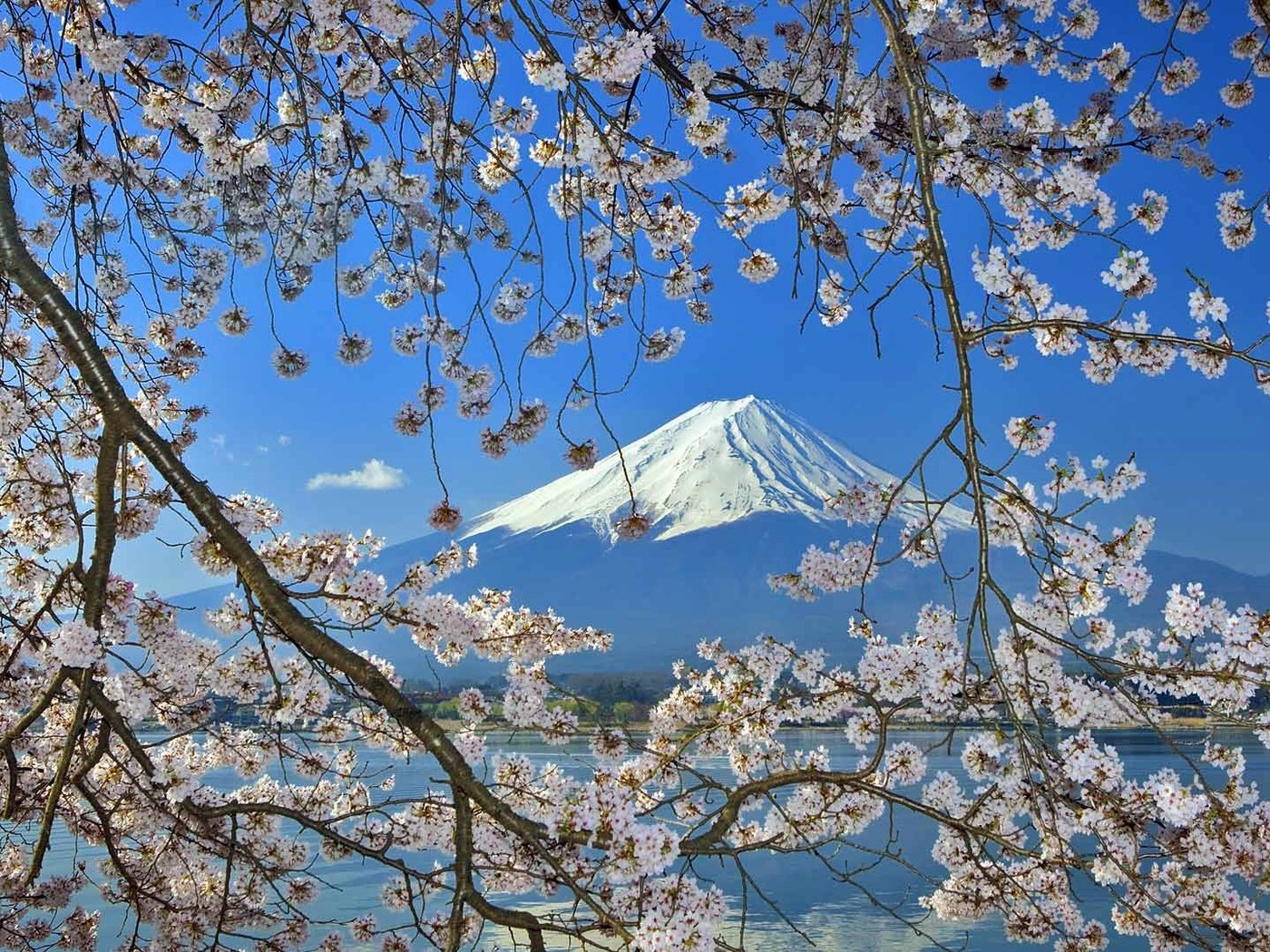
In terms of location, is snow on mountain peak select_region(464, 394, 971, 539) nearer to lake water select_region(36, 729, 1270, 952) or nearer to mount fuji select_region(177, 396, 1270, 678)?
mount fuji select_region(177, 396, 1270, 678)

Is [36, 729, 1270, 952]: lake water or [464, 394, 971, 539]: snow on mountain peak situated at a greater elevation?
[464, 394, 971, 539]: snow on mountain peak

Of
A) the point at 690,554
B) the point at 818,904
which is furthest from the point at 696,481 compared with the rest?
the point at 818,904

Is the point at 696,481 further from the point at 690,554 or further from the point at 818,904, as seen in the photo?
the point at 818,904

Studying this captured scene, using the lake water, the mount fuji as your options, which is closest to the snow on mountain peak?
the mount fuji

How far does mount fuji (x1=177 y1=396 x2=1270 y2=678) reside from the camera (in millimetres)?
54031

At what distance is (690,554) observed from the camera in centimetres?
6962

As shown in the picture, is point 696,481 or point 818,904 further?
point 696,481

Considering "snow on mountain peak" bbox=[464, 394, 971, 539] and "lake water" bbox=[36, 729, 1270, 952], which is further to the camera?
"snow on mountain peak" bbox=[464, 394, 971, 539]

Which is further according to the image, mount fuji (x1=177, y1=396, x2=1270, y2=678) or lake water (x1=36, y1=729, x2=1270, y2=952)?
mount fuji (x1=177, y1=396, x2=1270, y2=678)

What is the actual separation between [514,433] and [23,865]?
3004mm

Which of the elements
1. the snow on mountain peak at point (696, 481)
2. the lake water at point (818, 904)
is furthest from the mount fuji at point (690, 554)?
the lake water at point (818, 904)

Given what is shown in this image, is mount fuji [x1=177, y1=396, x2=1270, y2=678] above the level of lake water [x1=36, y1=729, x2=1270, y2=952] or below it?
above

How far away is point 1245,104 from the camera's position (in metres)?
4.70

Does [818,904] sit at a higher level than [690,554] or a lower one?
lower
